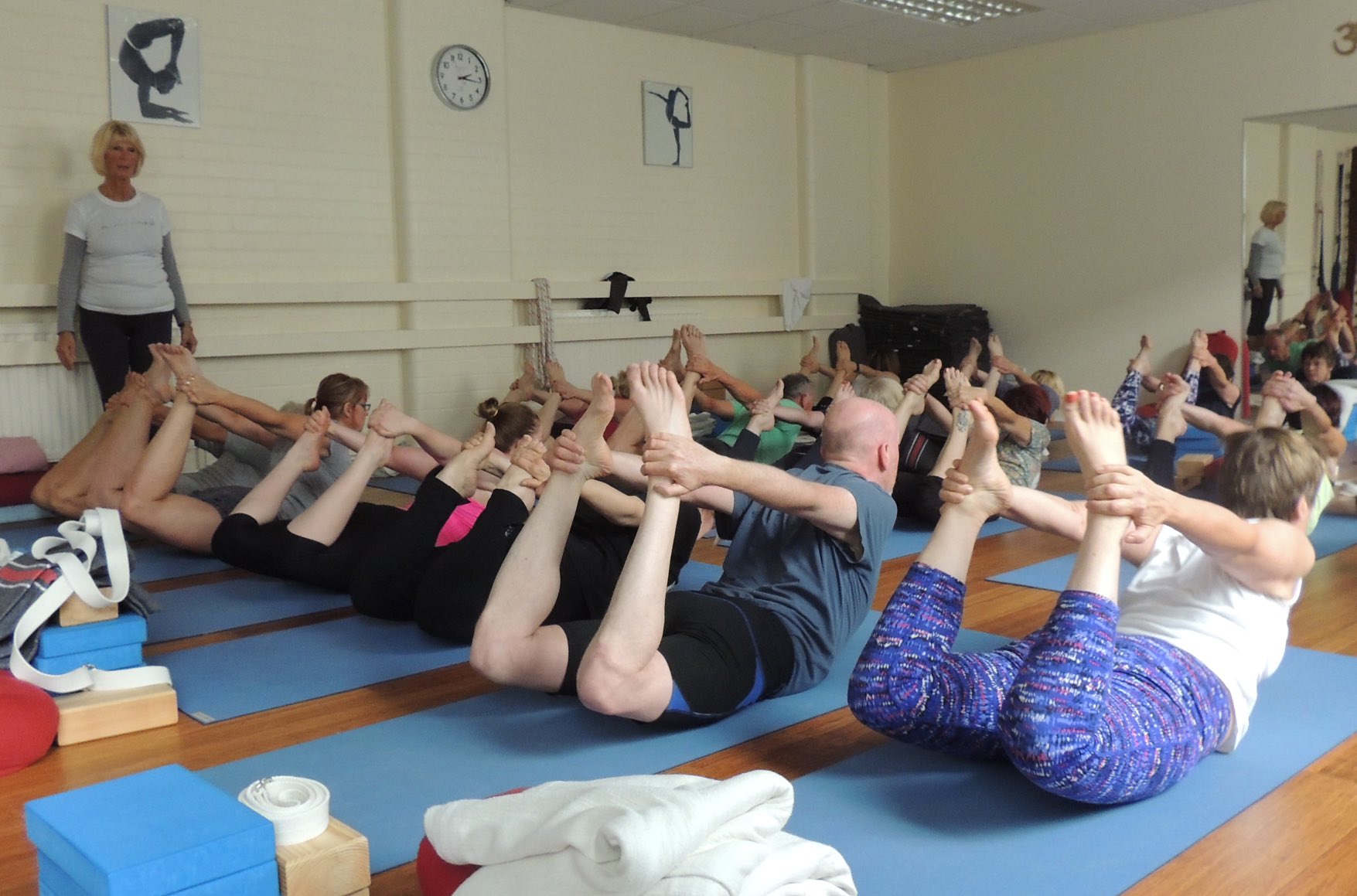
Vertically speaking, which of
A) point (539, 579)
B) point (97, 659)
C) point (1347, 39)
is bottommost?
point (97, 659)

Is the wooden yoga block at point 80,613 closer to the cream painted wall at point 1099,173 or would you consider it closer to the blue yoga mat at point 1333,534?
the blue yoga mat at point 1333,534

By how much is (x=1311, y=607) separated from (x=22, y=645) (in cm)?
347

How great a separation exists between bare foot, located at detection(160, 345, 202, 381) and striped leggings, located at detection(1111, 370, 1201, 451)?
4.42 meters

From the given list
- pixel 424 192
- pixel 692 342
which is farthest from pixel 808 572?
pixel 424 192

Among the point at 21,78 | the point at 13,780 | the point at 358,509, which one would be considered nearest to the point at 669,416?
the point at 13,780

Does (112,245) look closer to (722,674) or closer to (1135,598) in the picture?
(722,674)

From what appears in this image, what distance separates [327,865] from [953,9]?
Answer: 7253 millimetres

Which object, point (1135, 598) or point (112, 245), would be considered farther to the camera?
point (112, 245)

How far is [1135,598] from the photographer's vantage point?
2.35 metres

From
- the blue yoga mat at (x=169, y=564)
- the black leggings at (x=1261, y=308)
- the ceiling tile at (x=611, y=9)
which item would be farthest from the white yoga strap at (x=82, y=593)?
the black leggings at (x=1261, y=308)

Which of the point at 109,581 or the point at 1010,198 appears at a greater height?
the point at 1010,198

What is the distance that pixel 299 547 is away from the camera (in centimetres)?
360

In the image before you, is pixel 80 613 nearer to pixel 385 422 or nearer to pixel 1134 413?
pixel 385 422

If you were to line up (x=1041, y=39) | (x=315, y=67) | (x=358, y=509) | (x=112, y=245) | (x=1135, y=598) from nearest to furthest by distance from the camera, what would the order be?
1. (x=1135, y=598)
2. (x=358, y=509)
3. (x=112, y=245)
4. (x=315, y=67)
5. (x=1041, y=39)
